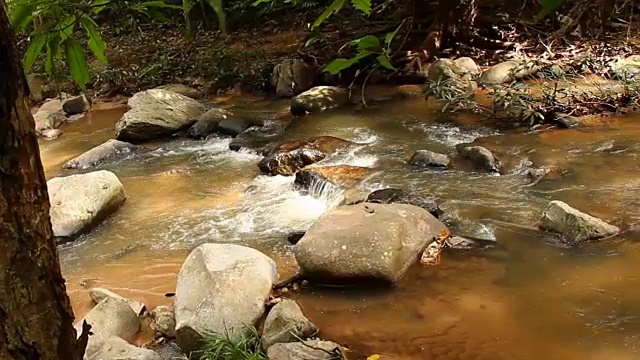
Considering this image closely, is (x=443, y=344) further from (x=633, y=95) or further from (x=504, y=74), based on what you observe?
(x=504, y=74)

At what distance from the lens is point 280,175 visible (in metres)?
6.36

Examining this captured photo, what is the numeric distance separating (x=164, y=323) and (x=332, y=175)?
8.07ft

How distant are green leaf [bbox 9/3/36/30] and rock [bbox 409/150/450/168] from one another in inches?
200

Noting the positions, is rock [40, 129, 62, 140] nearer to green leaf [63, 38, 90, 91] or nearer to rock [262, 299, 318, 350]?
rock [262, 299, 318, 350]

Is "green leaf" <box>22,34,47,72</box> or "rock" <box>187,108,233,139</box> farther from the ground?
"green leaf" <box>22,34,47,72</box>

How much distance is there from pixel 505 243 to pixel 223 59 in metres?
7.15

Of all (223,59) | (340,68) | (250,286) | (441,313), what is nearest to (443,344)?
(441,313)

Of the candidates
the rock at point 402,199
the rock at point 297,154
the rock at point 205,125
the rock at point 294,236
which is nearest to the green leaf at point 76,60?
the rock at point 294,236

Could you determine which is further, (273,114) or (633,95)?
(273,114)

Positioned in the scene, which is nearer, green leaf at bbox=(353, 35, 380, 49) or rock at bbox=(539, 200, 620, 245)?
green leaf at bbox=(353, 35, 380, 49)

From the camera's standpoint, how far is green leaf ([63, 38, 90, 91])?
1.20m

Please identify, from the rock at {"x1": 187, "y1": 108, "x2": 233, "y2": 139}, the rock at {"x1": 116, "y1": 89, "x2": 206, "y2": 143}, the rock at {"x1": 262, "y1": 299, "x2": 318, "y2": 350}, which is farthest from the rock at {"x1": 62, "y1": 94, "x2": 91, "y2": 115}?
the rock at {"x1": 262, "y1": 299, "x2": 318, "y2": 350}

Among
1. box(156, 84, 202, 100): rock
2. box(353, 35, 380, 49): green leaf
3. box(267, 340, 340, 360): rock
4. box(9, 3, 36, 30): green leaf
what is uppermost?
box(9, 3, 36, 30): green leaf

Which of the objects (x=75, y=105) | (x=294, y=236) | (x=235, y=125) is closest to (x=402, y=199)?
(x=294, y=236)
